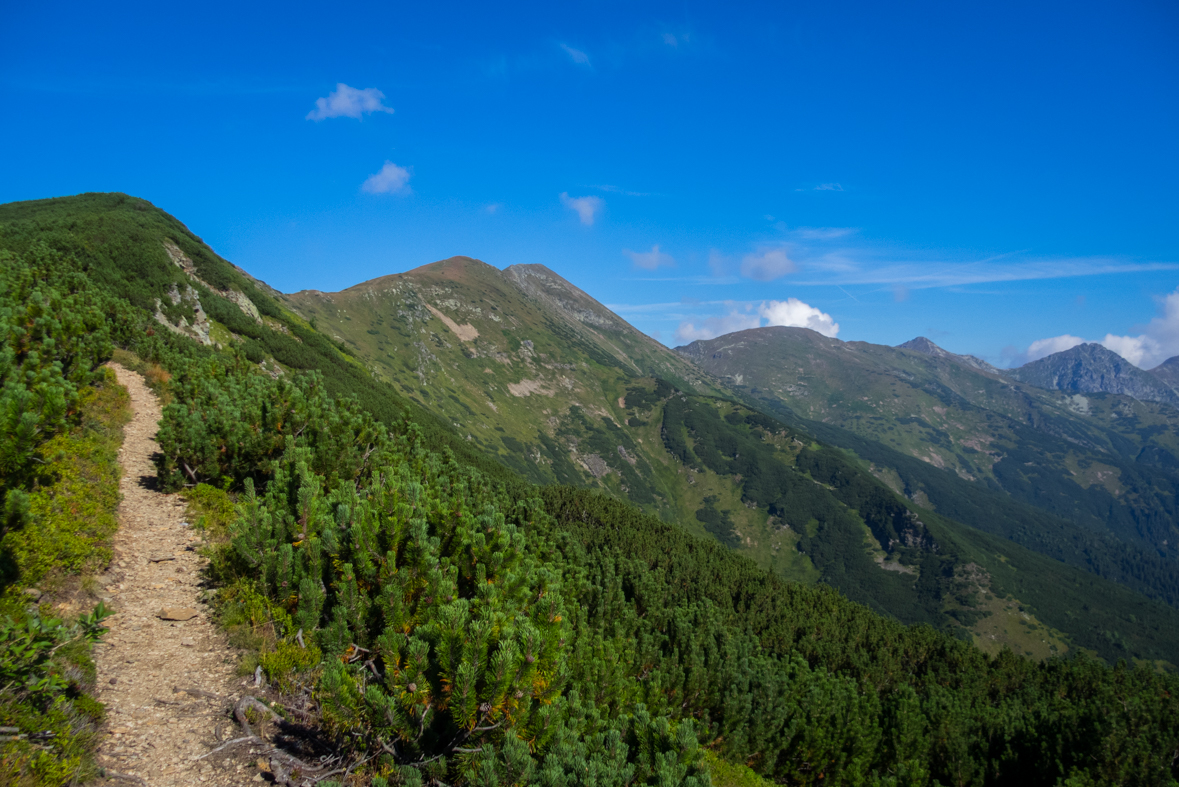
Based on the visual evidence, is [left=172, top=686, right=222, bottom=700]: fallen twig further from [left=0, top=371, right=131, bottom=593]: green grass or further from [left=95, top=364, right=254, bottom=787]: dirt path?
[left=0, top=371, right=131, bottom=593]: green grass

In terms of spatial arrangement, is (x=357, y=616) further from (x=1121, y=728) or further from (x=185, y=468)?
(x=1121, y=728)

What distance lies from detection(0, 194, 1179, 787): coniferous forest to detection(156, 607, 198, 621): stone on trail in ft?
2.06

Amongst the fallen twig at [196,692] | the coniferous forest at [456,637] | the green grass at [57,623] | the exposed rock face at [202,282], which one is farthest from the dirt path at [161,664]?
the exposed rock face at [202,282]

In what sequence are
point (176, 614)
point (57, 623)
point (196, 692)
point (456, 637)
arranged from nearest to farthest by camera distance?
1. point (57, 623)
2. point (456, 637)
3. point (196, 692)
4. point (176, 614)

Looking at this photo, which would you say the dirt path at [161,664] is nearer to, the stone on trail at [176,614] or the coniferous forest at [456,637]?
the stone on trail at [176,614]

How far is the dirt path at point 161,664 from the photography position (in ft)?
24.6

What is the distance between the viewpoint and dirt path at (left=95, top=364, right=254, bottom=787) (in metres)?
7.48

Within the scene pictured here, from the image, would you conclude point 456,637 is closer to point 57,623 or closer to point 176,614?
point 57,623

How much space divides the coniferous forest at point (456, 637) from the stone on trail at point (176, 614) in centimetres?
63

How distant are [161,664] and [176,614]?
1741 millimetres

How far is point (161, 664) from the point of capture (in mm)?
9453

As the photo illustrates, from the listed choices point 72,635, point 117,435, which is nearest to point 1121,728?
point 72,635

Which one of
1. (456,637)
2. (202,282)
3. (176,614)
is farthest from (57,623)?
(202,282)

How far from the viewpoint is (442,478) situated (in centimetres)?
2008
